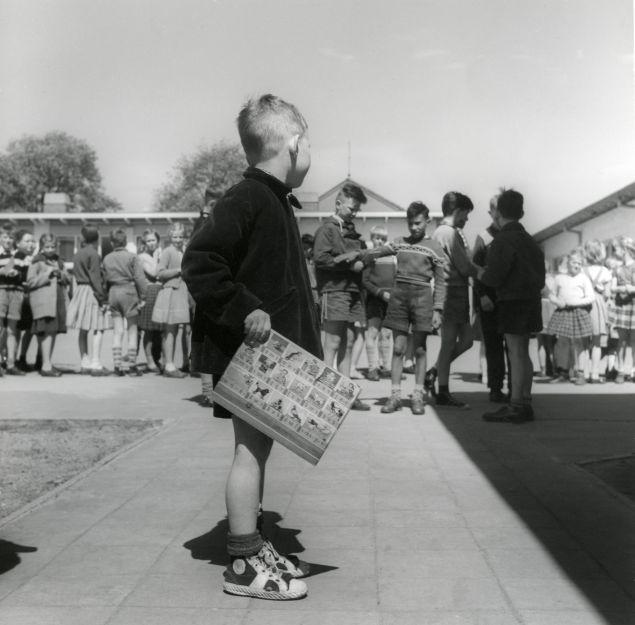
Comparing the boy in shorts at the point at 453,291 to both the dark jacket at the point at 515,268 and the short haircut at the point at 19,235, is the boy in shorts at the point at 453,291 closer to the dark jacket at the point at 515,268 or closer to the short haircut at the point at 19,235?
the dark jacket at the point at 515,268

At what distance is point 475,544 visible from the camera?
13.6ft

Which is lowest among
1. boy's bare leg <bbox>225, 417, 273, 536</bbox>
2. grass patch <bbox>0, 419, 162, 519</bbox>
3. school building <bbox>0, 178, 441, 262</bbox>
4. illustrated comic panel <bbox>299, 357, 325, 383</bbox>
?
grass patch <bbox>0, 419, 162, 519</bbox>

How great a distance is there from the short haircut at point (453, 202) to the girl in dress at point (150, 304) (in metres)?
4.27

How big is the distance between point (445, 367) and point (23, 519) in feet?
16.8

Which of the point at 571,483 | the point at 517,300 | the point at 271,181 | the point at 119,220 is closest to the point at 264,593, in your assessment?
the point at 271,181

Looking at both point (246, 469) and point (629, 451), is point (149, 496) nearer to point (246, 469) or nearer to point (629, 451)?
point (246, 469)

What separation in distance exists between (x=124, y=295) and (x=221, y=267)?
29.5 feet

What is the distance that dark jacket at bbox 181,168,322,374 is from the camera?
3.48 metres

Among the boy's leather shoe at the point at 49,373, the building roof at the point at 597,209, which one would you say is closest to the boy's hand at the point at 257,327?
the boy's leather shoe at the point at 49,373

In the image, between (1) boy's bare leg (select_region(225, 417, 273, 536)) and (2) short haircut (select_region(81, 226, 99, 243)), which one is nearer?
(1) boy's bare leg (select_region(225, 417, 273, 536))

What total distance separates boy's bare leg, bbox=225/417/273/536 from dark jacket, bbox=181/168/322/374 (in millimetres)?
282

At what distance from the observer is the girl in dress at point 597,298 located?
12.0 m

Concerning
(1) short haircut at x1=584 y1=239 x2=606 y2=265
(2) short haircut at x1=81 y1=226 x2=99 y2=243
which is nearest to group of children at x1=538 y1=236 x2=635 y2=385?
(1) short haircut at x1=584 y1=239 x2=606 y2=265

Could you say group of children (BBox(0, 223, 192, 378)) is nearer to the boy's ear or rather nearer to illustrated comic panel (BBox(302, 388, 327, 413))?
the boy's ear
